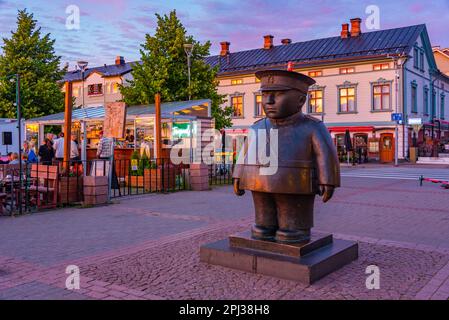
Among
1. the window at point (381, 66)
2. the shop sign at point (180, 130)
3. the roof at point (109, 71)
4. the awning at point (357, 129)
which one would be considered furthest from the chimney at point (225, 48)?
the shop sign at point (180, 130)

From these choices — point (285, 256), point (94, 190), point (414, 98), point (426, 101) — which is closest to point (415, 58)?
point (414, 98)

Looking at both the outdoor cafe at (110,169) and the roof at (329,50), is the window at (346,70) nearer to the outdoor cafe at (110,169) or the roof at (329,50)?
the roof at (329,50)

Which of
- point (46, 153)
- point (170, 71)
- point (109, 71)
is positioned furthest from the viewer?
point (109, 71)

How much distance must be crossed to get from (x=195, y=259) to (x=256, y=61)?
3672cm

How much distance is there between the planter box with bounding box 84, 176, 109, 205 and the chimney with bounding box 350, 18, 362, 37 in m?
32.5

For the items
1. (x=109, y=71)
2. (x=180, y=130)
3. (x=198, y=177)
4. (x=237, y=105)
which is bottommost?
(x=198, y=177)

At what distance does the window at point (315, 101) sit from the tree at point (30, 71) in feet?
61.3

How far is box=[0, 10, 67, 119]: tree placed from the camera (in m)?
31.1

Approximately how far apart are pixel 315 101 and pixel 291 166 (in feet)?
111

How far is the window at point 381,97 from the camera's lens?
34.2 m

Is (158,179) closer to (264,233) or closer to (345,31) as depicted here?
(264,233)

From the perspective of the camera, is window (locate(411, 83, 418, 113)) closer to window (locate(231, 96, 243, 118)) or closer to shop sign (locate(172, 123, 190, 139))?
window (locate(231, 96, 243, 118))

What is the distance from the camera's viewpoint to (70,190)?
1073cm
